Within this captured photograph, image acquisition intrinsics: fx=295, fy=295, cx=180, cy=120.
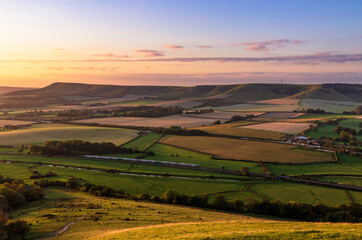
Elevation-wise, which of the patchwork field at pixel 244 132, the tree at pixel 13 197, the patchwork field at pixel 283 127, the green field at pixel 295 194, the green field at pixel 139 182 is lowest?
the green field at pixel 295 194

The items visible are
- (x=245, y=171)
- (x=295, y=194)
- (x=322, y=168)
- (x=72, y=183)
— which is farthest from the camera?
(x=322, y=168)

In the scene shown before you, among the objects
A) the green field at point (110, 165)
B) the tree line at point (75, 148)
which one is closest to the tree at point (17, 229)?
the green field at point (110, 165)

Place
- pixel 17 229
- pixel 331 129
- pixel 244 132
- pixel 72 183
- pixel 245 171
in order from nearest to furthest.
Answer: pixel 17 229
pixel 72 183
pixel 245 171
pixel 244 132
pixel 331 129

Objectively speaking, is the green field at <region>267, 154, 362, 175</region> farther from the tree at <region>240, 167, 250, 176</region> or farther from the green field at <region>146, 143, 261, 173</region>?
the tree at <region>240, 167, 250, 176</region>

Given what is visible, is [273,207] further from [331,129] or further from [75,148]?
[331,129]

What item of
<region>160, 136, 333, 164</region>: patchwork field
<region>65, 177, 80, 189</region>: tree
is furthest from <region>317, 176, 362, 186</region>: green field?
<region>65, 177, 80, 189</region>: tree

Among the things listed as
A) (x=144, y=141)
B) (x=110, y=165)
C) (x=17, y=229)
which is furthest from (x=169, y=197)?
(x=144, y=141)

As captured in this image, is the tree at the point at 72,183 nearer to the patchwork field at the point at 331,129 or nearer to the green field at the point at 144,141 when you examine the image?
the green field at the point at 144,141
